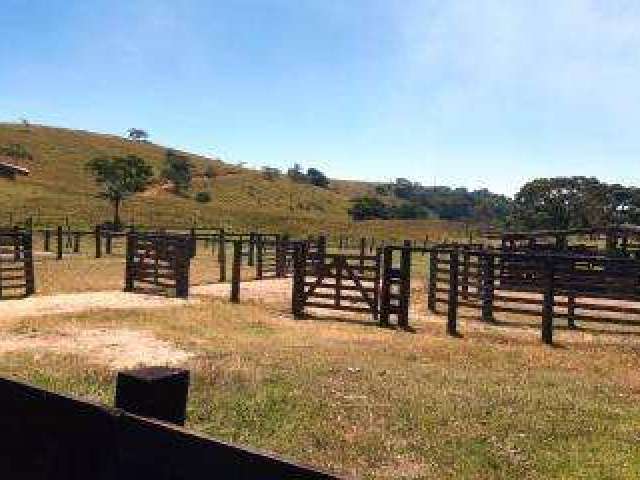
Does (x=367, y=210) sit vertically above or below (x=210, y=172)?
below

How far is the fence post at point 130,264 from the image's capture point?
2614cm

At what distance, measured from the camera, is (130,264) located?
86.3 feet

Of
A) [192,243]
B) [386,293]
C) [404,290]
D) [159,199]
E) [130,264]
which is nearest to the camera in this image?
[404,290]

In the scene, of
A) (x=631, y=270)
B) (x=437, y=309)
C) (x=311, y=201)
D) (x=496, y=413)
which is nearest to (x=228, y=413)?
(x=496, y=413)

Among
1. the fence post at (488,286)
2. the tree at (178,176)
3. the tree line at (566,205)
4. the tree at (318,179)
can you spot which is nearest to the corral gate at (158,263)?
the fence post at (488,286)

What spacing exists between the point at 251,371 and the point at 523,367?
5.47m

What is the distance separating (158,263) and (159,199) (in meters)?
73.0

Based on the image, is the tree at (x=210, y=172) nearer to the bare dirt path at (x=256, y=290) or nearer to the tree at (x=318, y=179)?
the tree at (x=318, y=179)

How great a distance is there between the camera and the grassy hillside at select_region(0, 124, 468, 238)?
265 ft

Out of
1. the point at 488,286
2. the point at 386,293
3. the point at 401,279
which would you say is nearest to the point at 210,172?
the point at 488,286

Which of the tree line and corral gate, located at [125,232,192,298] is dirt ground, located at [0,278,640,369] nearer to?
corral gate, located at [125,232,192,298]

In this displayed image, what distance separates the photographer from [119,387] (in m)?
2.94

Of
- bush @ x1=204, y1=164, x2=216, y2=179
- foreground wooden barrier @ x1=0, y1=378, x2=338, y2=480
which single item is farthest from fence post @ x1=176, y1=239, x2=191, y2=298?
bush @ x1=204, y1=164, x2=216, y2=179

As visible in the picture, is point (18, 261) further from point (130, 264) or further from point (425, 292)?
point (425, 292)
